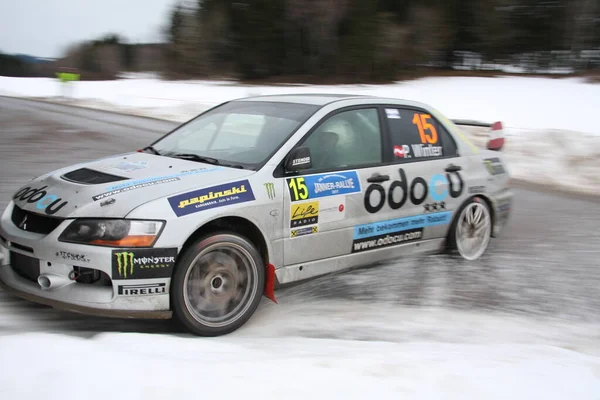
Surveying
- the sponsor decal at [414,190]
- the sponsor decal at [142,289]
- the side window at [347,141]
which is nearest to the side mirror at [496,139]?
the sponsor decal at [414,190]

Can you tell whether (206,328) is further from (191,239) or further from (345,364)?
(345,364)

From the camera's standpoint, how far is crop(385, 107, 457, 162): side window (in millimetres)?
5668

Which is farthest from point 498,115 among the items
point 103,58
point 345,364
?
point 103,58

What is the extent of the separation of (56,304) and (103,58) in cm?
5503

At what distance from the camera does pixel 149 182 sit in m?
4.29

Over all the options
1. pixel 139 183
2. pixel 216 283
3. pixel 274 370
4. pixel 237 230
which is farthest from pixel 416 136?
pixel 274 370

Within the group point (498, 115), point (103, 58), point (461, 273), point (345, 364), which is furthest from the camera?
point (103, 58)

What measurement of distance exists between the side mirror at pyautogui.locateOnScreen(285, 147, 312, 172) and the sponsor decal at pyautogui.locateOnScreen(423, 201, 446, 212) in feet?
5.06

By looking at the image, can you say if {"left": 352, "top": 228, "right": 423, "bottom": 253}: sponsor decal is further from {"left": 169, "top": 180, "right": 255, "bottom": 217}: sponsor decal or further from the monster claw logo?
the monster claw logo

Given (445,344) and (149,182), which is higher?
(149,182)

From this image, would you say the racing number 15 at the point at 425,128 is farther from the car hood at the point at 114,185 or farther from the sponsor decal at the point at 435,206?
the car hood at the point at 114,185

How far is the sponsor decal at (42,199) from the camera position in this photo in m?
4.13

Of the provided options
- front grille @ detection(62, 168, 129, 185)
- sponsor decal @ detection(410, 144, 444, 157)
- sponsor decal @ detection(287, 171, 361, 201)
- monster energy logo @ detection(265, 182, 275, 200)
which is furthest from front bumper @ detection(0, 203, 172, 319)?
sponsor decal @ detection(410, 144, 444, 157)

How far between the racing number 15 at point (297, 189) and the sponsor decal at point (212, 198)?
375mm
